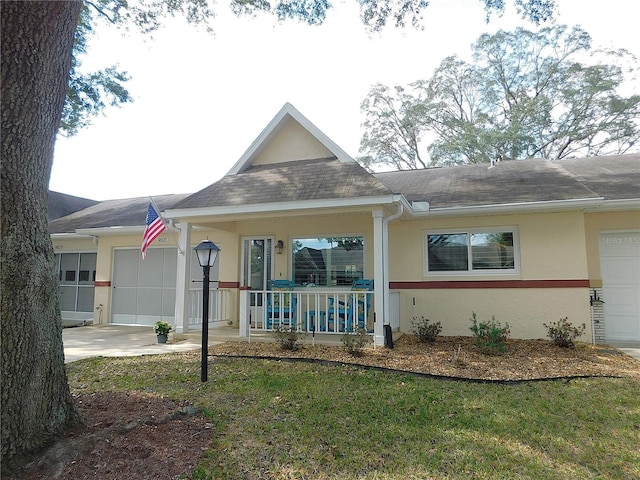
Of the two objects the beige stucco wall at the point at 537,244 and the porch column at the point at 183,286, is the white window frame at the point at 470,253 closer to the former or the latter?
the beige stucco wall at the point at 537,244

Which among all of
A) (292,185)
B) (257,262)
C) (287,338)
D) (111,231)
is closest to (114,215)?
(111,231)

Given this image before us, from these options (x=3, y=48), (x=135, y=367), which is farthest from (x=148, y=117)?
(x=3, y=48)

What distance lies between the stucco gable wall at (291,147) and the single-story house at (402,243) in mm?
29

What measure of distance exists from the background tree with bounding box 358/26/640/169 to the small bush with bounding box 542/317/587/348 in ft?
50.8

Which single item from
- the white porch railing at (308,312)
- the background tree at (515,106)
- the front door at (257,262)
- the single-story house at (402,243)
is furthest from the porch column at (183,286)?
the background tree at (515,106)

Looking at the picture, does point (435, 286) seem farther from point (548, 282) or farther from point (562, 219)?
point (562, 219)

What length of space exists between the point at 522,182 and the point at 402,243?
3.26 m

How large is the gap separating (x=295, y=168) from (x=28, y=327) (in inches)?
272

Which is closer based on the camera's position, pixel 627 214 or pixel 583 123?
pixel 627 214

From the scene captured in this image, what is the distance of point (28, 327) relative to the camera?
3.06 metres

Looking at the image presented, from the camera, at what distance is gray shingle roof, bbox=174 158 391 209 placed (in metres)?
7.52

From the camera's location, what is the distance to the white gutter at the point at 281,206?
7.08 m

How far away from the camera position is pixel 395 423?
12.6 ft

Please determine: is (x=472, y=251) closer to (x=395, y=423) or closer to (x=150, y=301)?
(x=395, y=423)
